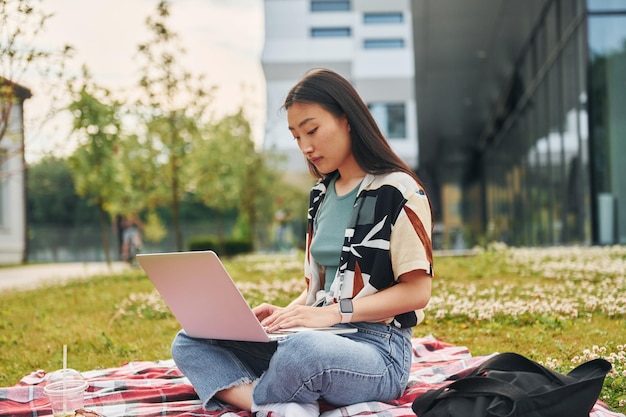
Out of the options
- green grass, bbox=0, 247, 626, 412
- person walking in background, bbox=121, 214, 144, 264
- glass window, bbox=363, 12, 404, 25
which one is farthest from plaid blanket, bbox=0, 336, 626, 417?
glass window, bbox=363, 12, 404, 25

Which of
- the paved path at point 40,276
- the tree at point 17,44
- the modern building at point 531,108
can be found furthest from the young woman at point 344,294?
the paved path at point 40,276

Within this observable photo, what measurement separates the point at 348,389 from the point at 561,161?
12.6 meters

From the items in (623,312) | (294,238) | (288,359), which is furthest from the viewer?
(294,238)

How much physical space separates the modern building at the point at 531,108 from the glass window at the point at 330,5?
70.3 feet

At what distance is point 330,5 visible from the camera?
2063 inches

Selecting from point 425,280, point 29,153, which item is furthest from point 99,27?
point 425,280

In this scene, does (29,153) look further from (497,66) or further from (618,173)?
(497,66)

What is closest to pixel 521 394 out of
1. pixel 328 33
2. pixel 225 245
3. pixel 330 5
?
pixel 225 245

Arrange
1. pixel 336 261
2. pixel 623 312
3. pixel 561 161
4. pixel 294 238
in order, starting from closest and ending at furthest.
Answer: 1. pixel 336 261
2. pixel 623 312
3. pixel 561 161
4. pixel 294 238

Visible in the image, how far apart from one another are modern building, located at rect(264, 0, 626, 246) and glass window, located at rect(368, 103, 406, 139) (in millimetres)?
7266

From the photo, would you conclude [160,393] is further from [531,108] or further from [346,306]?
[531,108]

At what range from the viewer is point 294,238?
31844mm

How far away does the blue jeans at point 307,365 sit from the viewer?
9.08ft

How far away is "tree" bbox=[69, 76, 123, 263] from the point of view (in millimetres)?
12406
